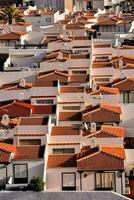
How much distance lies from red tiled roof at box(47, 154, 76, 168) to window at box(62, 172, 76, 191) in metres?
0.48

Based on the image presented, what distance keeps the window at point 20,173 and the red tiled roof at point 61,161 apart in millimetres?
1197

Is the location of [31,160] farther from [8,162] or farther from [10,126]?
[10,126]

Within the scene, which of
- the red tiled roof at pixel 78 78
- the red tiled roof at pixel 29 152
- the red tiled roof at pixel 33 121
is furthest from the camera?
the red tiled roof at pixel 78 78

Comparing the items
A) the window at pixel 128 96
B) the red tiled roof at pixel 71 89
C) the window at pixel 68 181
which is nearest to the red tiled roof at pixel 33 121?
the window at pixel 68 181

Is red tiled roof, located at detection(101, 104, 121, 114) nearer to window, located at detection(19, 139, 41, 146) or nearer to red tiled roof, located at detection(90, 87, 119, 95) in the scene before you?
red tiled roof, located at detection(90, 87, 119, 95)

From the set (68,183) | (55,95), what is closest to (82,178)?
(68,183)

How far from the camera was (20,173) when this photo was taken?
3053 cm

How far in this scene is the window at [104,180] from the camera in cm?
3045

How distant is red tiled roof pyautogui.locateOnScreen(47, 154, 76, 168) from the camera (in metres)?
30.9

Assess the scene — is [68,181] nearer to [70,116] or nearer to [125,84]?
[70,116]

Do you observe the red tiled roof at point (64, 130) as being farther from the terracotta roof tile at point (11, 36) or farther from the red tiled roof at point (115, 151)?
the terracotta roof tile at point (11, 36)

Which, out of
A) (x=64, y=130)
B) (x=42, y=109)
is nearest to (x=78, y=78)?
(x=42, y=109)

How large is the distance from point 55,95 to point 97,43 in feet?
67.5

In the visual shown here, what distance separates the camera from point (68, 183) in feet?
101
